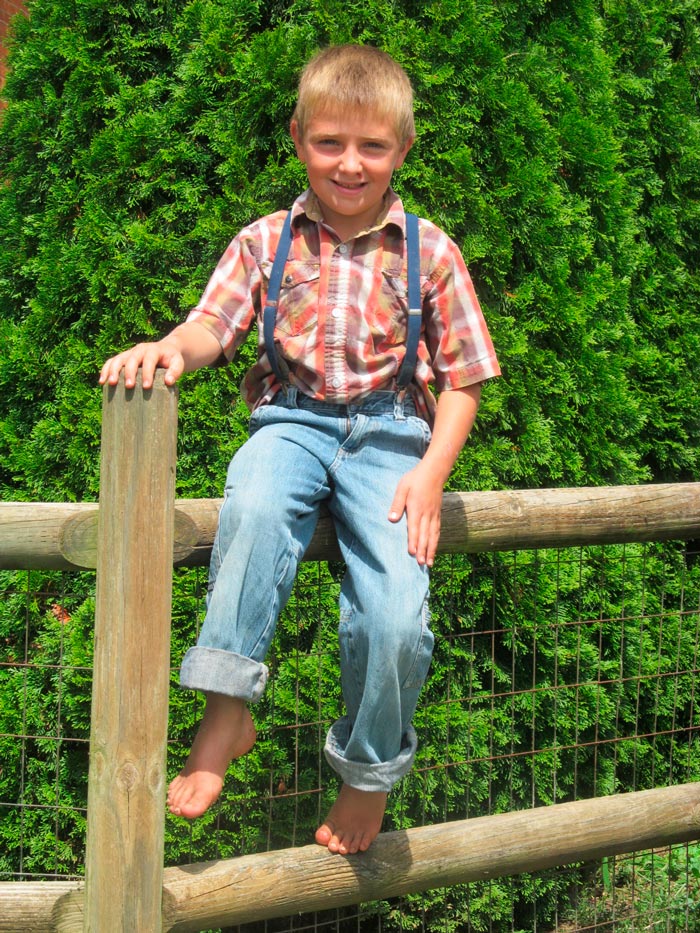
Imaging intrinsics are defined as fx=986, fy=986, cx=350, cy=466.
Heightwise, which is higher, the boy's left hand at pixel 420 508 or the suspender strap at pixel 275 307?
the suspender strap at pixel 275 307

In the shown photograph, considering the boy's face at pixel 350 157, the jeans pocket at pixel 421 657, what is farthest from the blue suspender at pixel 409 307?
the jeans pocket at pixel 421 657

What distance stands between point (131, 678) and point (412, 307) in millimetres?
967

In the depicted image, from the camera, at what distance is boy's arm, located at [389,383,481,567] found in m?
2.01

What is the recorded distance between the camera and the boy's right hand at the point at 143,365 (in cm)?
183

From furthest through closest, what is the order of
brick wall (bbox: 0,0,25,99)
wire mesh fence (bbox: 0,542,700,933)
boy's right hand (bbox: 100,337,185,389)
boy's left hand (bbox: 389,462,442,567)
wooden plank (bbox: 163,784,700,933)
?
1. brick wall (bbox: 0,0,25,99)
2. wire mesh fence (bbox: 0,542,700,933)
3. wooden plank (bbox: 163,784,700,933)
4. boy's left hand (bbox: 389,462,442,567)
5. boy's right hand (bbox: 100,337,185,389)

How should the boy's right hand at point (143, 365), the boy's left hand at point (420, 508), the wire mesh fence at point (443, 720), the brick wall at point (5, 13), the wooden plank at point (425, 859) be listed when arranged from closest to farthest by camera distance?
1. the boy's right hand at point (143, 365)
2. the boy's left hand at point (420, 508)
3. the wooden plank at point (425, 859)
4. the wire mesh fence at point (443, 720)
5. the brick wall at point (5, 13)

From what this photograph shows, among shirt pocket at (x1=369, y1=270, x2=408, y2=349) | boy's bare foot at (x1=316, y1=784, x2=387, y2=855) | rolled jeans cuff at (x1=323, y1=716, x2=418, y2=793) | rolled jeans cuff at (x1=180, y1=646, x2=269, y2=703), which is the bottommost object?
boy's bare foot at (x1=316, y1=784, x2=387, y2=855)

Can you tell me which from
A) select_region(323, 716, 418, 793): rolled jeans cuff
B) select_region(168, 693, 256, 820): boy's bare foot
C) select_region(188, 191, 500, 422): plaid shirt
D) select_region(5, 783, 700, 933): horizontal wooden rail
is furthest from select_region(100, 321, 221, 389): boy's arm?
select_region(5, 783, 700, 933): horizontal wooden rail

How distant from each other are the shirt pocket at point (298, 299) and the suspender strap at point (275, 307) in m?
0.02

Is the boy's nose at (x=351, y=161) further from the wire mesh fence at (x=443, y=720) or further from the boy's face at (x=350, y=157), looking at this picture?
the wire mesh fence at (x=443, y=720)

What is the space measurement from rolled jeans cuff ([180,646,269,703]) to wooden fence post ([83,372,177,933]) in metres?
0.08

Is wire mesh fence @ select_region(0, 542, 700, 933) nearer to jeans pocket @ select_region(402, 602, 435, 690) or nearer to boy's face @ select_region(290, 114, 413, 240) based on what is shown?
jeans pocket @ select_region(402, 602, 435, 690)

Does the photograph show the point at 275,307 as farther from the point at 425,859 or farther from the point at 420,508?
the point at 425,859

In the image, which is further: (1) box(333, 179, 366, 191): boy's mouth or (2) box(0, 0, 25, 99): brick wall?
(2) box(0, 0, 25, 99): brick wall
